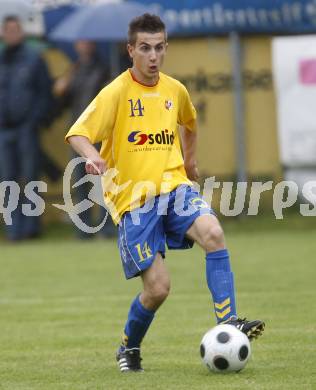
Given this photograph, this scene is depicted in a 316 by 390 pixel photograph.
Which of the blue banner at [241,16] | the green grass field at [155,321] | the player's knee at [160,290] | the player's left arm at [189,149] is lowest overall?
the green grass field at [155,321]

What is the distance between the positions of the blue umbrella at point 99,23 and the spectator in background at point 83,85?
132 millimetres

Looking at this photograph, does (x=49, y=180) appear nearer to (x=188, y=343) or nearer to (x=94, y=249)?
(x=94, y=249)

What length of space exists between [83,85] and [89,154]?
345 inches

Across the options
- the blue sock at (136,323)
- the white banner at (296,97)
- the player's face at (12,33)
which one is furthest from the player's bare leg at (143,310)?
the white banner at (296,97)

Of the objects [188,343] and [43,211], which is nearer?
[188,343]

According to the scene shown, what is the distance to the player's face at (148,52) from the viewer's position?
688 cm

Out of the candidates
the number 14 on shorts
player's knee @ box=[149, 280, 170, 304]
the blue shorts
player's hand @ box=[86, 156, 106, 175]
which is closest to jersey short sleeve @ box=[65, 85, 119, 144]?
player's hand @ box=[86, 156, 106, 175]

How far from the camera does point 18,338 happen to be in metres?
8.34

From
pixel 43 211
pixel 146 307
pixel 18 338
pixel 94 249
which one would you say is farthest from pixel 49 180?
pixel 146 307

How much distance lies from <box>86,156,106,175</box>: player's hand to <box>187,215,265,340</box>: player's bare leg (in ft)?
2.14

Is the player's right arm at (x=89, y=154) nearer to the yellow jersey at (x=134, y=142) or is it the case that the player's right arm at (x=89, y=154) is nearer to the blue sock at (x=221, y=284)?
the yellow jersey at (x=134, y=142)

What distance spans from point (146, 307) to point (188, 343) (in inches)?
42.8

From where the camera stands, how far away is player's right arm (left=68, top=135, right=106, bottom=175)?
6.43m

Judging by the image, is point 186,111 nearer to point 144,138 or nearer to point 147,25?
point 144,138
